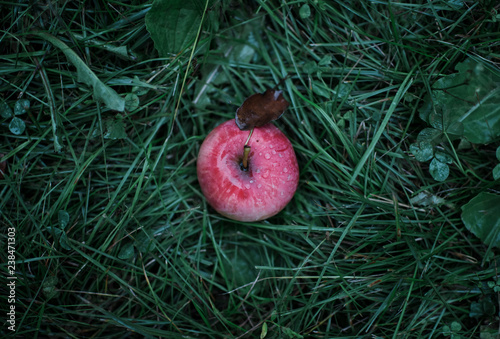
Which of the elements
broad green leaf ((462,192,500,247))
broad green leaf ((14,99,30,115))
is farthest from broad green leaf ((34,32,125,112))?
broad green leaf ((462,192,500,247))

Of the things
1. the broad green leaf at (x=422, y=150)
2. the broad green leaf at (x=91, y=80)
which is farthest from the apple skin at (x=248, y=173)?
the broad green leaf at (x=422, y=150)

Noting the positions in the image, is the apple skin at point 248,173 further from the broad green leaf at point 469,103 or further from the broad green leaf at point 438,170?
the broad green leaf at point 469,103

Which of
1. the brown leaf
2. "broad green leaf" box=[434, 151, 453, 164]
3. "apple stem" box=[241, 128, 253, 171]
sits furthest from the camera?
"broad green leaf" box=[434, 151, 453, 164]

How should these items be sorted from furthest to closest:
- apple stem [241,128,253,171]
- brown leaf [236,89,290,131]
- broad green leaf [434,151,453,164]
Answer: broad green leaf [434,151,453,164] < brown leaf [236,89,290,131] < apple stem [241,128,253,171]

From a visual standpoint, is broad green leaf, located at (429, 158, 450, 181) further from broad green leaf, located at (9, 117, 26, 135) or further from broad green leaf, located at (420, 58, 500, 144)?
broad green leaf, located at (9, 117, 26, 135)

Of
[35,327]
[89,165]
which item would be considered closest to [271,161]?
[89,165]

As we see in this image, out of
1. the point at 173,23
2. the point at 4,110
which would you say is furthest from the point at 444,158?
the point at 4,110

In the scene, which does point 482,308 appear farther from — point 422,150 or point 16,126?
point 16,126
